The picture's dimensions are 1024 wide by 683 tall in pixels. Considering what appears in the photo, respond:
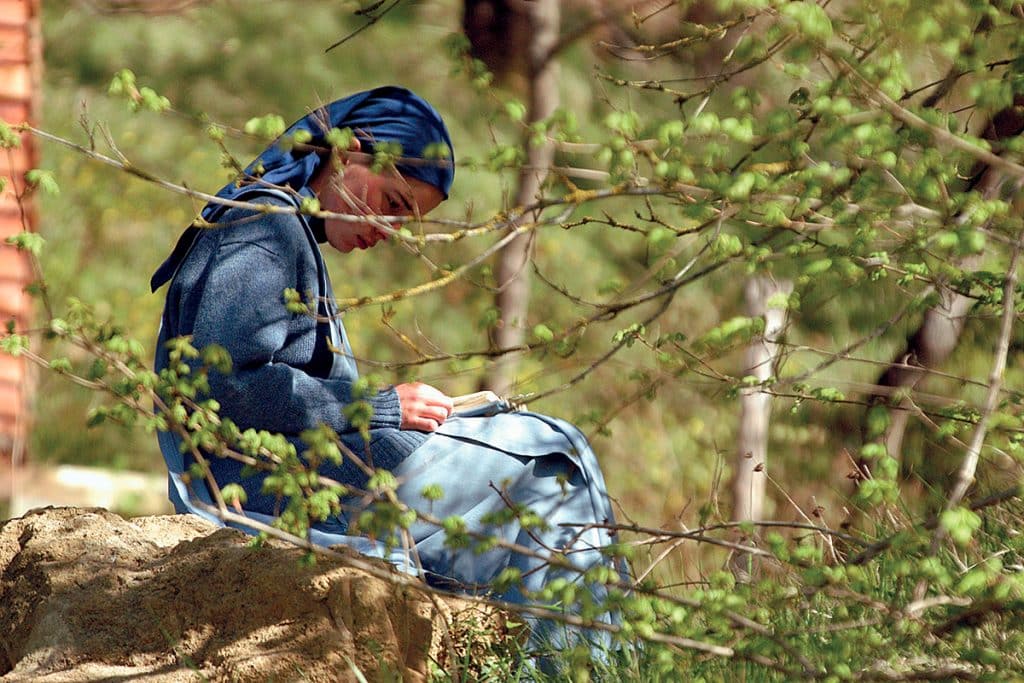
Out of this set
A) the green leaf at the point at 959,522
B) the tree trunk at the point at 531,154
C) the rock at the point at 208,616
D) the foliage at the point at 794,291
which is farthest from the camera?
the tree trunk at the point at 531,154

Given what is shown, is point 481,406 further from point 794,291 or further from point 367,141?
point 794,291

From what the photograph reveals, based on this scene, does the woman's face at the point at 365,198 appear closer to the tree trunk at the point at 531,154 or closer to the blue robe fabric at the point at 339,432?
the blue robe fabric at the point at 339,432

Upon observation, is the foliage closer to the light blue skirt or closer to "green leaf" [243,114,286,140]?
"green leaf" [243,114,286,140]

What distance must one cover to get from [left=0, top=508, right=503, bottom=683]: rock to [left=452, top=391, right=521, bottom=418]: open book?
54cm

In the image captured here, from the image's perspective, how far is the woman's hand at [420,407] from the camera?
3.54 m

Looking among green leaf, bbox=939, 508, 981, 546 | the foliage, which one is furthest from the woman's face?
green leaf, bbox=939, 508, 981, 546

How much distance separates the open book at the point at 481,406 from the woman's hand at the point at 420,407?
0.16 m

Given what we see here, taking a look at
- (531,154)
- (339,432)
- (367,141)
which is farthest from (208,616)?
(531,154)

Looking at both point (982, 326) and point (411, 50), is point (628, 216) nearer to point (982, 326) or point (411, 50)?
point (411, 50)

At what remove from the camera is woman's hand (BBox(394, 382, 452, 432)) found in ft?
11.6

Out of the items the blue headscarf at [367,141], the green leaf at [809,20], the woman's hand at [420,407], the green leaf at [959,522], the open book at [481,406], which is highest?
the green leaf at [809,20]

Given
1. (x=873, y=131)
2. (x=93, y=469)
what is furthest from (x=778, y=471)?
(x=873, y=131)

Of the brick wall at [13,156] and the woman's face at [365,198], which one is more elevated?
the woman's face at [365,198]

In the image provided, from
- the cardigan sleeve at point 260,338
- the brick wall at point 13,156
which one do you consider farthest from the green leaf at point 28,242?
the brick wall at point 13,156
